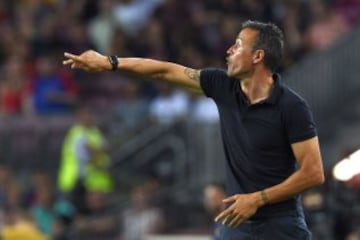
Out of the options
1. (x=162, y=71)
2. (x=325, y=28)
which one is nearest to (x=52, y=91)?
(x=325, y=28)

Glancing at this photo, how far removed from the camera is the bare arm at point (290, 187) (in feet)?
29.4

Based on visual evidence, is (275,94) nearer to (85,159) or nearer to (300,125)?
(300,125)

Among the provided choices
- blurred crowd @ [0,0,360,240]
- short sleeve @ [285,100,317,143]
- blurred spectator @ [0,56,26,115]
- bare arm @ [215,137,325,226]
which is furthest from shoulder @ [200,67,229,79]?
blurred spectator @ [0,56,26,115]

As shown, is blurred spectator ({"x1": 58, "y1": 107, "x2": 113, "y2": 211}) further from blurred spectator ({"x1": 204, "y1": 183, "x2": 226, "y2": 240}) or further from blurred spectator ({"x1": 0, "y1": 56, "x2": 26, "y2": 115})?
blurred spectator ({"x1": 204, "y1": 183, "x2": 226, "y2": 240})

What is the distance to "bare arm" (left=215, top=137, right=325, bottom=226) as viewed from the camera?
8953mm

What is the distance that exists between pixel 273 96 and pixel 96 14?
37.7 ft

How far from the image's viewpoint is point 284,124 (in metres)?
9.07

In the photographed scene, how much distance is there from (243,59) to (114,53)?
10.3m

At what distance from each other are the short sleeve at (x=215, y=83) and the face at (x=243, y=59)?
168 millimetres

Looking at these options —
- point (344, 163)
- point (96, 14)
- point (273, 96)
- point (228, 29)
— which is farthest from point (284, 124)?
point (96, 14)

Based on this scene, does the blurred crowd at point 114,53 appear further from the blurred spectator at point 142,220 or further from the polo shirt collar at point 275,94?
the polo shirt collar at point 275,94

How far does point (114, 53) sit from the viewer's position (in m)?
19.4

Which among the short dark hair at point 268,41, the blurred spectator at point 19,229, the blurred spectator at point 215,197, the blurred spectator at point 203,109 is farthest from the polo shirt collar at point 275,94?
the blurred spectator at point 203,109

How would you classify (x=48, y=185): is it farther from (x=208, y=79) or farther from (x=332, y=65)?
(x=208, y=79)
